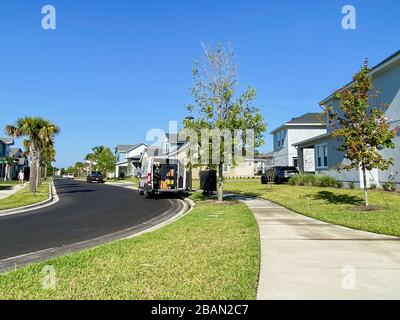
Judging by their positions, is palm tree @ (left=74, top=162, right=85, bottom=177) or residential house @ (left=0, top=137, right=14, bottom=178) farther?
palm tree @ (left=74, top=162, right=85, bottom=177)

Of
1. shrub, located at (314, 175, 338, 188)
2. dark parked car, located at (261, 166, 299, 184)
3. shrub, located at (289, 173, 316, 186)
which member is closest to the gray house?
shrub, located at (314, 175, 338, 188)

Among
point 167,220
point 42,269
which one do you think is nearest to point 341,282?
point 42,269

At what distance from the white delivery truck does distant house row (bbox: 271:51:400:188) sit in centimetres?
847

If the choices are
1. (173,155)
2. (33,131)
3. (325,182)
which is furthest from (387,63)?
(173,155)

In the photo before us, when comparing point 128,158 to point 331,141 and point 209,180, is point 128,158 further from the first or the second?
point 209,180

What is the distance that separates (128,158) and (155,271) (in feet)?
250

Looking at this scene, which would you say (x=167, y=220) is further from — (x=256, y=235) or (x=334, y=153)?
(x=334, y=153)

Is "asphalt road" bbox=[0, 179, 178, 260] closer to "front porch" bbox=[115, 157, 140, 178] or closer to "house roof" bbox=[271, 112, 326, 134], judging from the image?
"house roof" bbox=[271, 112, 326, 134]

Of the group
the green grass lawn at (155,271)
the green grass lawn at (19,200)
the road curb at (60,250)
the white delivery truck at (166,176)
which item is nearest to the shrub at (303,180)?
the white delivery truck at (166,176)

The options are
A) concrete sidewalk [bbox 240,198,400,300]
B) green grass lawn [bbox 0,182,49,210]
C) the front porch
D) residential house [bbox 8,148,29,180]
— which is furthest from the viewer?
the front porch

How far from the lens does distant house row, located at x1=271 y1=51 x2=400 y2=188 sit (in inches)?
768

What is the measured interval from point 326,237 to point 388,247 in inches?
58.0

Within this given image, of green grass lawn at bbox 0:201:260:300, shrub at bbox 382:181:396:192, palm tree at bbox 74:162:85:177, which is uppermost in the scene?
palm tree at bbox 74:162:85:177

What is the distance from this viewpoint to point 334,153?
27094 millimetres
